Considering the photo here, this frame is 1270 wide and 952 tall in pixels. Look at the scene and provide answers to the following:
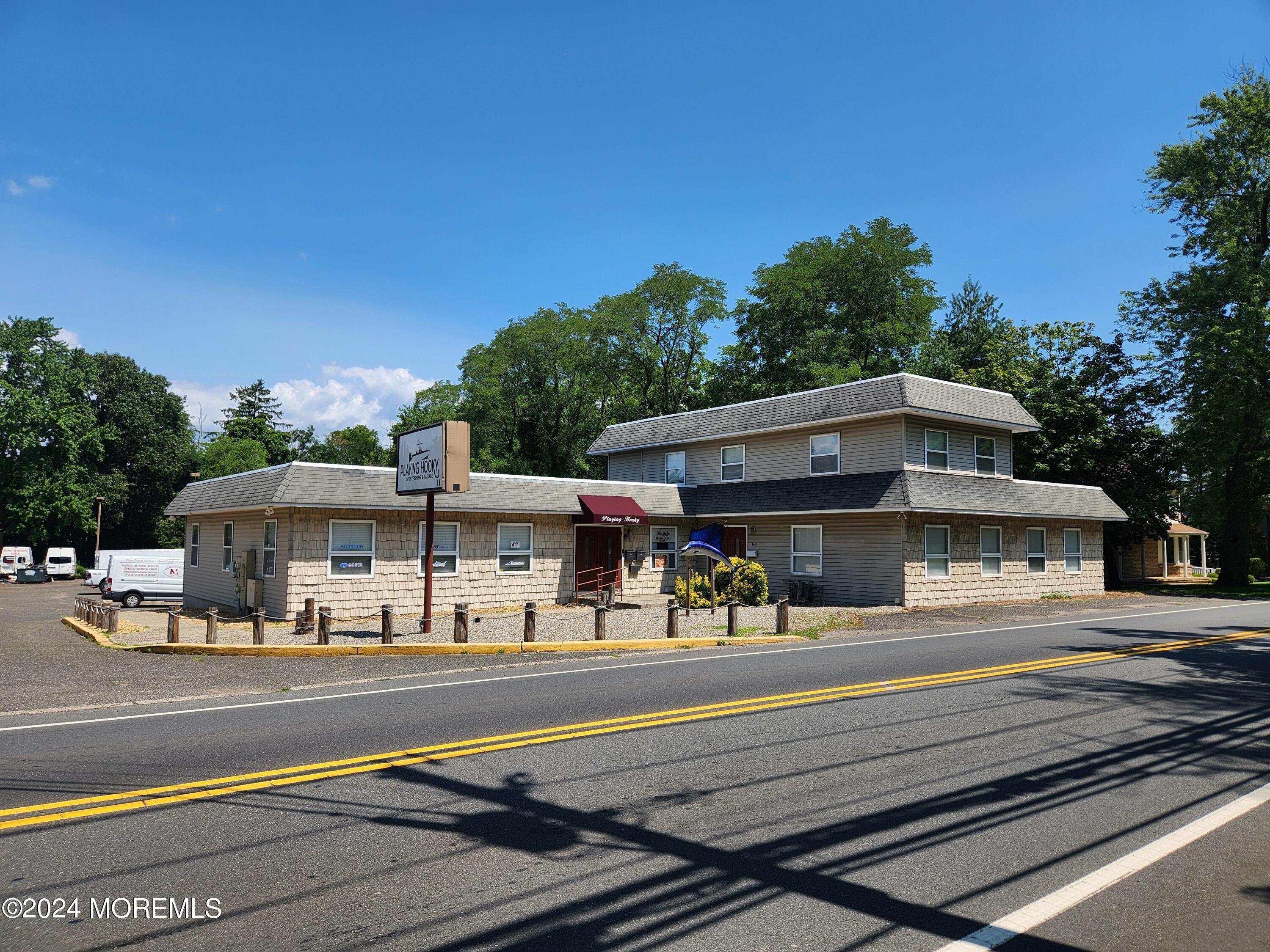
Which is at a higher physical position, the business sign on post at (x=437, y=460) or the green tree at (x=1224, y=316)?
the green tree at (x=1224, y=316)

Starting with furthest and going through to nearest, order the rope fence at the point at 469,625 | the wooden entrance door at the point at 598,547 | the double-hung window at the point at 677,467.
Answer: the double-hung window at the point at 677,467 < the wooden entrance door at the point at 598,547 < the rope fence at the point at 469,625

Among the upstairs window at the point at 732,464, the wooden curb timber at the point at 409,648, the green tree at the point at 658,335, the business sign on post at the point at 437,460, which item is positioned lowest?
the wooden curb timber at the point at 409,648

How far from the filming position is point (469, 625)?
754 inches

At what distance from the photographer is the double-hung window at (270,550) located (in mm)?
22078

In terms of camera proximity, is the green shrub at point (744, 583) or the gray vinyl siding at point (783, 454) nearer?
the green shrub at point (744, 583)

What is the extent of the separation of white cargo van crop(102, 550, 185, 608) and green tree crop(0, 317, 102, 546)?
37244 mm

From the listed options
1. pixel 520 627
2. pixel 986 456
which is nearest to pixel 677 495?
pixel 986 456

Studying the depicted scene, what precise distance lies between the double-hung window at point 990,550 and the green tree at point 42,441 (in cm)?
6313

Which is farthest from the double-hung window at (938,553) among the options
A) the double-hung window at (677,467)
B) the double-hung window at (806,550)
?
the double-hung window at (677,467)

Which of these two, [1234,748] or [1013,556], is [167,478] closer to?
[1013,556]

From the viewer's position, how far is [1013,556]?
94.3ft

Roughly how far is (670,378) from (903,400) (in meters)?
31.8

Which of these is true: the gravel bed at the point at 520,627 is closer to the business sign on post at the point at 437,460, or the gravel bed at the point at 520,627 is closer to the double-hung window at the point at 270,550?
the double-hung window at the point at 270,550

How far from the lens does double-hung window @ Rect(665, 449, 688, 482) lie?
3300cm
